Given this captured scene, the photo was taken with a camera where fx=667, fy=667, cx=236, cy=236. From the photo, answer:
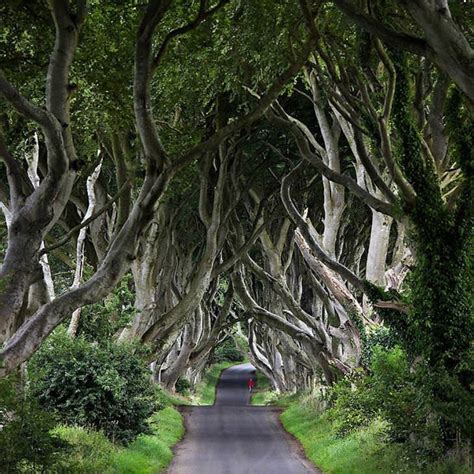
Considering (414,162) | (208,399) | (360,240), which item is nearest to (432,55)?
(414,162)

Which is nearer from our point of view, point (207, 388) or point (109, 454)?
point (109, 454)

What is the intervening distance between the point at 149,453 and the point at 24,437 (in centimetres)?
713

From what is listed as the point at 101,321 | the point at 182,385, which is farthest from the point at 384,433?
the point at 182,385

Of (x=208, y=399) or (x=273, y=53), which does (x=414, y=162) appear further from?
(x=208, y=399)

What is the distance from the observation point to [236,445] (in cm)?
1752

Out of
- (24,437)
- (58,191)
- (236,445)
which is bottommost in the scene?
(236,445)

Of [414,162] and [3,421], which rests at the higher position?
[414,162]

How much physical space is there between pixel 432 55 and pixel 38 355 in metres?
10.7

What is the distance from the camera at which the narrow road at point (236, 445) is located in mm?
13938

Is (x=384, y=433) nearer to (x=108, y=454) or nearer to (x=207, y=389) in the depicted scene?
(x=108, y=454)

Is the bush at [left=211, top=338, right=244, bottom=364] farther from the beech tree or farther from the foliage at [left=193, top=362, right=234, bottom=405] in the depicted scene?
the beech tree

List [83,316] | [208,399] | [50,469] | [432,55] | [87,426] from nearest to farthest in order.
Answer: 1. [432,55]
2. [50,469]
3. [87,426]
4. [83,316]
5. [208,399]

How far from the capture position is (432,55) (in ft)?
22.9

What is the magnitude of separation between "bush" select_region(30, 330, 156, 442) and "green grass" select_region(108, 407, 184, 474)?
1.53ft
